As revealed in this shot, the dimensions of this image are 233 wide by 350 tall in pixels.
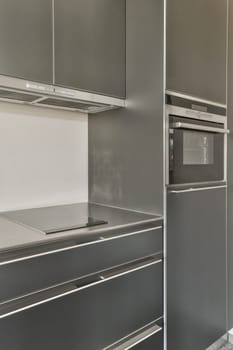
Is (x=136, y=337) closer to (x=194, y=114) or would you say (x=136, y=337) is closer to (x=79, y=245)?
(x=79, y=245)

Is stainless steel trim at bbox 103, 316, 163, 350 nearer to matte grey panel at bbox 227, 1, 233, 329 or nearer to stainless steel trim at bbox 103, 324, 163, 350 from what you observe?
stainless steel trim at bbox 103, 324, 163, 350

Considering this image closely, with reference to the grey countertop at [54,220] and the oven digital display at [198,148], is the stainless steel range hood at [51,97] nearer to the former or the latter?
the oven digital display at [198,148]

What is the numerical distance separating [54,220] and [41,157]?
497 millimetres

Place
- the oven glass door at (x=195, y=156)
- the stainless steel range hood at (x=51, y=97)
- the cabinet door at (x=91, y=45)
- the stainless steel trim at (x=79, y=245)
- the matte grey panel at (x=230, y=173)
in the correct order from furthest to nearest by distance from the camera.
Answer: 1. the matte grey panel at (x=230, y=173)
2. the oven glass door at (x=195, y=156)
3. the cabinet door at (x=91, y=45)
4. the stainless steel range hood at (x=51, y=97)
5. the stainless steel trim at (x=79, y=245)

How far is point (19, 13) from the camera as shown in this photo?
1.18 m

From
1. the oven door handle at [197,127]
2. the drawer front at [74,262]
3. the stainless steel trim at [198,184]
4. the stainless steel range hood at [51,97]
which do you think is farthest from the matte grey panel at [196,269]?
the stainless steel range hood at [51,97]

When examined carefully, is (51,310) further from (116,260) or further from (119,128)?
(119,128)

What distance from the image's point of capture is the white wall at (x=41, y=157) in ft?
4.98

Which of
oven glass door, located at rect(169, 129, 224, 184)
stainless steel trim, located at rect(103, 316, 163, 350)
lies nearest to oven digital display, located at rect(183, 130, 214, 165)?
oven glass door, located at rect(169, 129, 224, 184)

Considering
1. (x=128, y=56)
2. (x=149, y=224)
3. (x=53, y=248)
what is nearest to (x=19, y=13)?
(x=128, y=56)

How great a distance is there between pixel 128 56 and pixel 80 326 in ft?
4.42

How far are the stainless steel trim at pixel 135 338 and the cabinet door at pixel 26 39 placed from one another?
1197 millimetres

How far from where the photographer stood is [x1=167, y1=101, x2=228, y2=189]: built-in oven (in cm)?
140

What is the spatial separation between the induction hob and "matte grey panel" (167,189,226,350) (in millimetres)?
428
